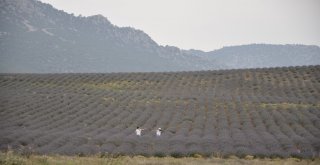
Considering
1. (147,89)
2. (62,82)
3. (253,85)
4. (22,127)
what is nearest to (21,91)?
(62,82)

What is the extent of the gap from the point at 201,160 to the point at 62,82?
3954cm

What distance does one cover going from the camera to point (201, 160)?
18516mm

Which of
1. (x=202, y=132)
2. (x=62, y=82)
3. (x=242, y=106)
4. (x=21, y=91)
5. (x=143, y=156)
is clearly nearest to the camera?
(x=143, y=156)

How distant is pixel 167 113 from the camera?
113 ft

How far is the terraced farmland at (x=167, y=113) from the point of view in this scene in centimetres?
2194

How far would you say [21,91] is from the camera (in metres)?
47.1

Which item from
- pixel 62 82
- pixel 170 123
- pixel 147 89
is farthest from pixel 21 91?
→ pixel 170 123

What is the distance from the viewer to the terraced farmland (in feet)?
72.0

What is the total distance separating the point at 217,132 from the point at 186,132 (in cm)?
185

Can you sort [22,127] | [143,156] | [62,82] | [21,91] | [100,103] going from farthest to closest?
[62,82] < [21,91] < [100,103] < [22,127] < [143,156]

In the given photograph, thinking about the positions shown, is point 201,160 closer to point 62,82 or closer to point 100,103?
point 100,103

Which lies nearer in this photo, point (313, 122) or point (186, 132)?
point (186, 132)

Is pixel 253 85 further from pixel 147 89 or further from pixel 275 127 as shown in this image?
pixel 275 127

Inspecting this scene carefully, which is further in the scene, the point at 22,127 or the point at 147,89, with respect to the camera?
the point at 147,89
